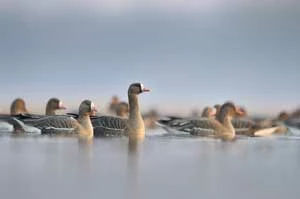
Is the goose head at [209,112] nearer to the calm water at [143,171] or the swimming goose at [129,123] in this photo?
the swimming goose at [129,123]

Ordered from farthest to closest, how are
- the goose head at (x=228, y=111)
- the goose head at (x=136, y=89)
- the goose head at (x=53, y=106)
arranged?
the goose head at (x=228, y=111), the goose head at (x=53, y=106), the goose head at (x=136, y=89)

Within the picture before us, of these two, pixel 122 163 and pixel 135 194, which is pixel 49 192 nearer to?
pixel 135 194

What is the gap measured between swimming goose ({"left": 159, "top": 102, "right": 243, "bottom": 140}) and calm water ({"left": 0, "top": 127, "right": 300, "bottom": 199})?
257cm

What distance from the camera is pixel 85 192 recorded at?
4.08 m

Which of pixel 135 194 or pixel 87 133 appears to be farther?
pixel 87 133

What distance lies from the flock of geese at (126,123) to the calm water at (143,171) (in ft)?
5.54

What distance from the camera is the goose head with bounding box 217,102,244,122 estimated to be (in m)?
10.3

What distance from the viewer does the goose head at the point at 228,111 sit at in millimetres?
10273

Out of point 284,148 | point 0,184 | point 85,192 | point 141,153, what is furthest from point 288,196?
point 284,148

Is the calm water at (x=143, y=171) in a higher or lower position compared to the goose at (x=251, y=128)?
lower

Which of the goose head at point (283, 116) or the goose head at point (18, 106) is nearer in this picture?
the goose head at point (18, 106)

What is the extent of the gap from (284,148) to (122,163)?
2.61 m

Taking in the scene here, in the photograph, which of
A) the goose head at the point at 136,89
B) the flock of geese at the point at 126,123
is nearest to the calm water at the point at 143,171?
the flock of geese at the point at 126,123

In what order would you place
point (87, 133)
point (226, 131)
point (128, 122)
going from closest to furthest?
point (87, 133) < point (128, 122) < point (226, 131)
